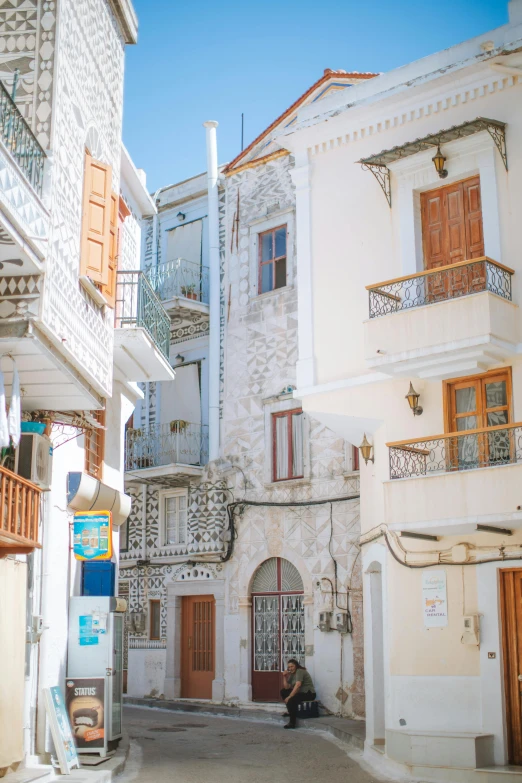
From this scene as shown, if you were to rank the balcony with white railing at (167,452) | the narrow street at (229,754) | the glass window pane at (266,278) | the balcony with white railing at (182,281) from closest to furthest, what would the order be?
1. the narrow street at (229,754)
2. the balcony with white railing at (167,452)
3. the glass window pane at (266,278)
4. the balcony with white railing at (182,281)

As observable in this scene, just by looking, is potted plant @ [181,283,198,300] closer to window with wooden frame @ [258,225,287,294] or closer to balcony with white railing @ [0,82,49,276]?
window with wooden frame @ [258,225,287,294]

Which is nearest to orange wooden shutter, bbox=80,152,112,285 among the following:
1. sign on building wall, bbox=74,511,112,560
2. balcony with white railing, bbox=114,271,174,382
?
balcony with white railing, bbox=114,271,174,382

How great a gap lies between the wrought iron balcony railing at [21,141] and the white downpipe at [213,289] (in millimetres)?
12140

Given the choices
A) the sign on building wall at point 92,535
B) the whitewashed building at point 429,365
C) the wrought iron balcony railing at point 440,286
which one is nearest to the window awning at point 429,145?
the whitewashed building at point 429,365

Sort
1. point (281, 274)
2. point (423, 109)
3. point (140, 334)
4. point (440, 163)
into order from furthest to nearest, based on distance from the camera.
A: point (281, 274)
point (140, 334)
point (423, 109)
point (440, 163)

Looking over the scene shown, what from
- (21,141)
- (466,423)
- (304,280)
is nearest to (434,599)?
(466,423)

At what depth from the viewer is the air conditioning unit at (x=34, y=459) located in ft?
38.5

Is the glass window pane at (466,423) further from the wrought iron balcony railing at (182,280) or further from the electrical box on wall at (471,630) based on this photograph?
the wrought iron balcony railing at (182,280)

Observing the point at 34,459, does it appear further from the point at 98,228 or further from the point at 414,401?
the point at 414,401

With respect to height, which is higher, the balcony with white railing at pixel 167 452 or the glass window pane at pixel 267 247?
the glass window pane at pixel 267 247

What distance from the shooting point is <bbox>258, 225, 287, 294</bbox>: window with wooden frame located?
22703 millimetres

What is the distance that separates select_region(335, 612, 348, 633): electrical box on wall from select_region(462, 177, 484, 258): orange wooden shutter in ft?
28.2

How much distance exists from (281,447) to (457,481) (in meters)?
9.66

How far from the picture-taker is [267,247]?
23125 mm
